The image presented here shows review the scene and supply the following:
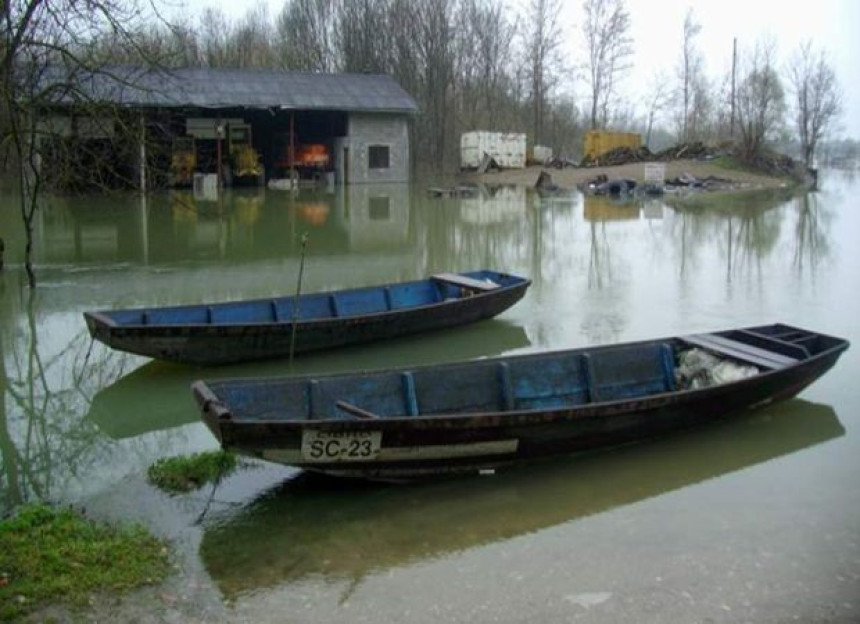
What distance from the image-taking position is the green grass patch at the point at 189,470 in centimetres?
720

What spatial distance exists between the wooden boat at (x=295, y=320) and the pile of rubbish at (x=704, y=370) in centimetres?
378

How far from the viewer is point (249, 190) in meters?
39.5

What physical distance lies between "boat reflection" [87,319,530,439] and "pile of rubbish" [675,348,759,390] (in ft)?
10.6

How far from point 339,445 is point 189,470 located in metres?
1.50

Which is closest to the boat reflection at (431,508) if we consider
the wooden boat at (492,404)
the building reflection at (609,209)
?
the wooden boat at (492,404)

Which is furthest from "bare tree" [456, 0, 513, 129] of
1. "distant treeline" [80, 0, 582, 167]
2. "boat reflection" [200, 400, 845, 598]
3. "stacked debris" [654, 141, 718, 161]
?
"boat reflection" [200, 400, 845, 598]

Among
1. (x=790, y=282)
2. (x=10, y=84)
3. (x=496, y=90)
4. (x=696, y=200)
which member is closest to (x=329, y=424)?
(x=10, y=84)

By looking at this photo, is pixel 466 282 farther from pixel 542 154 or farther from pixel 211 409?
pixel 542 154

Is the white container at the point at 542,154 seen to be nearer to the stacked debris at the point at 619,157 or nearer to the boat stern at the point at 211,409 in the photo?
the stacked debris at the point at 619,157

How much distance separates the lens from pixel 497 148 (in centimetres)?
5356

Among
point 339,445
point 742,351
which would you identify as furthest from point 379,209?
point 339,445

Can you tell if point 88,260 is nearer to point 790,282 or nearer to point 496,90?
point 790,282

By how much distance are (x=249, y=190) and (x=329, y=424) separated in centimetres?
3432

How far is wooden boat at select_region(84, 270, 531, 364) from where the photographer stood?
1009 centimetres
